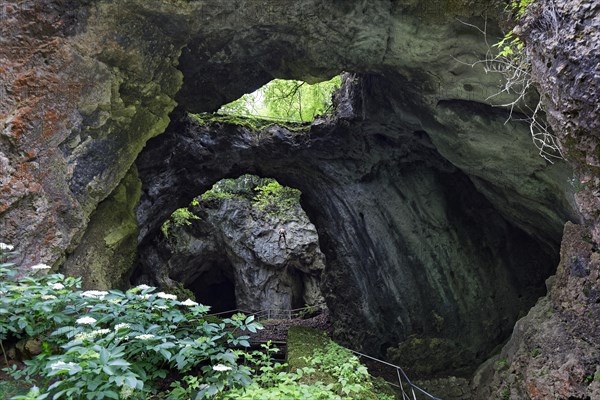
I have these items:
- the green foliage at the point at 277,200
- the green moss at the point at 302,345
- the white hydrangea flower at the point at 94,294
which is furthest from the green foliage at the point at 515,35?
the green foliage at the point at 277,200

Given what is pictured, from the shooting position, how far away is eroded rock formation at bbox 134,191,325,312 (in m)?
14.0

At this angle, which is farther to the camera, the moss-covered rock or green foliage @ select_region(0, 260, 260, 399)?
the moss-covered rock

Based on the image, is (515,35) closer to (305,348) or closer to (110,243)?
(305,348)

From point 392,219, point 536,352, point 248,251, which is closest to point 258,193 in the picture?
point 248,251

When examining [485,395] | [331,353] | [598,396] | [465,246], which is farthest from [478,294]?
[598,396]

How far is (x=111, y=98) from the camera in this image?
5.26m

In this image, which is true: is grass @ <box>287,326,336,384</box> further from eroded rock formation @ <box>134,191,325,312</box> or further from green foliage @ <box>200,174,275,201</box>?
green foliage @ <box>200,174,275,201</box>

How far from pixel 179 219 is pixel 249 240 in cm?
260

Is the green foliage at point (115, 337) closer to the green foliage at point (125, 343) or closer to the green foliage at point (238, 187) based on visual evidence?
the green foliage at point (125, 343)

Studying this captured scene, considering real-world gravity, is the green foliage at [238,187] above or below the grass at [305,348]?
above

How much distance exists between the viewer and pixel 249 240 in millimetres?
14383

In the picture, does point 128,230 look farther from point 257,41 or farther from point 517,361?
point 517,361

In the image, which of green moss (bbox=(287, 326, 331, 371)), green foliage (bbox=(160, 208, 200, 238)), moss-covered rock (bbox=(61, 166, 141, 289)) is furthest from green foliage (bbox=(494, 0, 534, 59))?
green foliage (bbox=(160, 208, 200, 238))

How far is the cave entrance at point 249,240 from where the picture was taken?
1392cm
